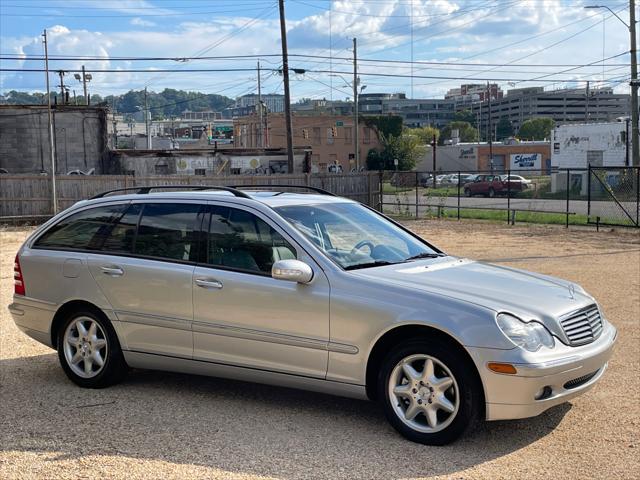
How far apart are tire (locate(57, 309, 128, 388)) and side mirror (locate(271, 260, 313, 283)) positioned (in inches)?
69.6

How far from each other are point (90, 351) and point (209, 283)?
1.40m

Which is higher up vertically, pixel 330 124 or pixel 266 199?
pixel 330 124

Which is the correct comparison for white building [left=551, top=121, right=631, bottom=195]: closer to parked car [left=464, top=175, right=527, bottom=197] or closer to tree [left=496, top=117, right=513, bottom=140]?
parked car [left=464, top=175, right=527, bottom=197]

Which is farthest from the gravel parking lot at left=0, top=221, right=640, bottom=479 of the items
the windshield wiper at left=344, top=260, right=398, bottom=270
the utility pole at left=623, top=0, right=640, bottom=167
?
the utility pole at left=623, top=0, right=640, bottom=167

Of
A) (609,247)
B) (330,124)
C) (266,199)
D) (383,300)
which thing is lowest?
(609,247)

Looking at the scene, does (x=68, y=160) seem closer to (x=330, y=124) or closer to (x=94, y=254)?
(x=94, y=254)

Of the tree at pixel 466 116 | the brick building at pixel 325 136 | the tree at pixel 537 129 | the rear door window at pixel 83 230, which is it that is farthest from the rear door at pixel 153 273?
the tree at pixel 466 116

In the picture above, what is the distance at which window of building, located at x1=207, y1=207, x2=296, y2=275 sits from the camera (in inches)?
213

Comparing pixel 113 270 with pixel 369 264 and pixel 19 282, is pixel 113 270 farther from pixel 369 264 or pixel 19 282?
pixel 369 264

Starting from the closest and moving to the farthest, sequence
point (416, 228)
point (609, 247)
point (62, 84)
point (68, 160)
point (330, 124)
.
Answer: point (609, 247) → point (416, 228) → point (68, 160) → point (62, 84) → point (330, 124)

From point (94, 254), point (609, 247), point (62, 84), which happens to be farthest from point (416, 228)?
point (62, 84)

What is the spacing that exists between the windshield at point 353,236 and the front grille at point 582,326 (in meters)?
1.33

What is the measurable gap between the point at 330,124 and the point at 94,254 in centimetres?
8790

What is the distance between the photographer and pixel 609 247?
18.3 m
